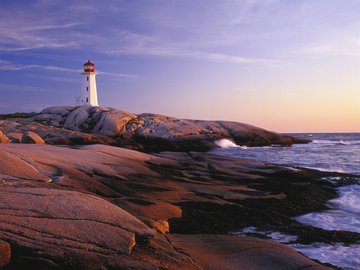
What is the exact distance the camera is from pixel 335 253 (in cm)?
930

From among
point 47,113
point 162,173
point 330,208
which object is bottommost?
point 330,208

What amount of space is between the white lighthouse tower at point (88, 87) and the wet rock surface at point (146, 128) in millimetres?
8117

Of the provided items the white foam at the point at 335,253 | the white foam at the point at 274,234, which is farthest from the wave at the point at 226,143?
the white foam at the point at 335,253

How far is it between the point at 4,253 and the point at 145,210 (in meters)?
4.92

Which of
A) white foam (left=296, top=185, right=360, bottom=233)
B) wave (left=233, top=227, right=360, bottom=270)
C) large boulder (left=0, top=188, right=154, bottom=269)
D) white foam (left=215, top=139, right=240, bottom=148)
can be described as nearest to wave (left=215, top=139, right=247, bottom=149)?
white foam (left=215, top=139, right=240, bottom=148)

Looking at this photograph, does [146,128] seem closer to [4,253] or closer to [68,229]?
[68,229]

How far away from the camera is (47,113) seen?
54.5 meters

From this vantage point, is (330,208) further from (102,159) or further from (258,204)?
(102,159)

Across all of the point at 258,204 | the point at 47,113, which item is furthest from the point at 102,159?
the point at 47,113

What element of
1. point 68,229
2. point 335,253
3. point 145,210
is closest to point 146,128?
→ point 145,210

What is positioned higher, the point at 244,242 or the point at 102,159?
the point at 102,159

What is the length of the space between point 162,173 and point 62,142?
1788 centimetres

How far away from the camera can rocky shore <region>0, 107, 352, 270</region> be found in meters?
6.23

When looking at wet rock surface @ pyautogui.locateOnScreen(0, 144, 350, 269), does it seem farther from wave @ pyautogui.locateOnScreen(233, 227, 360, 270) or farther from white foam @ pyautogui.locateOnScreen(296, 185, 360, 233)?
white foam @ pyautogui.locateOnScreen(296, 185, 360, 233)
